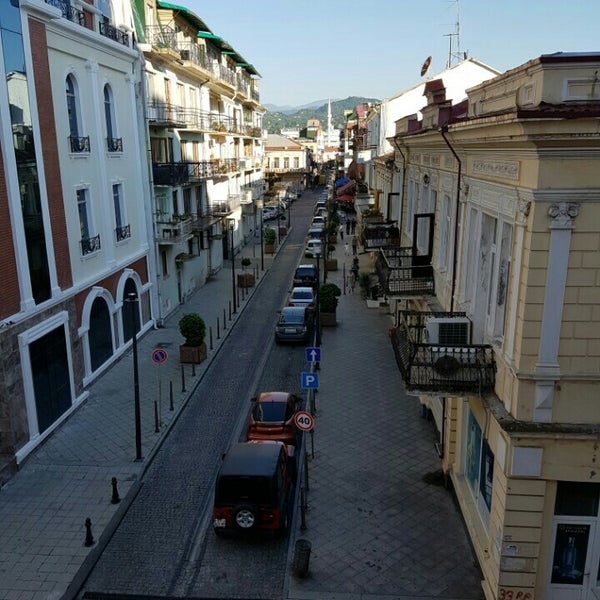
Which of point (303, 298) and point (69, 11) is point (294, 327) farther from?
point (69, 11)

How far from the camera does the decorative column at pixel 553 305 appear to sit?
759 centimetres

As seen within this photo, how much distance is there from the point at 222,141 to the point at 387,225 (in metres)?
19.9

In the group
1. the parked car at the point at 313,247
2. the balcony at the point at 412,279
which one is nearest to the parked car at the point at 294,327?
the balcony at the point at 412,279

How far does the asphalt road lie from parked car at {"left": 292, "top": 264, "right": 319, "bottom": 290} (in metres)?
11.0

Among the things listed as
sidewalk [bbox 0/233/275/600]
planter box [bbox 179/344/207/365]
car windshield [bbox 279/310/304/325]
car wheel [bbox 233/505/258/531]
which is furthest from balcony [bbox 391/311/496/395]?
car windshield [bbox 279/310/304/325]

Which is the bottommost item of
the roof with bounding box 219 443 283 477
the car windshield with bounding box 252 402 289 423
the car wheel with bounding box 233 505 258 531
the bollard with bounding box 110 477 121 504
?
the bollard with bounding box 110 477 121 504

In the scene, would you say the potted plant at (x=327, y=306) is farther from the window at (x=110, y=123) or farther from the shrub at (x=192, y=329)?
the window at (x=110, y=123)

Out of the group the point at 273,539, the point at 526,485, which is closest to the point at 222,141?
the point at 273,539

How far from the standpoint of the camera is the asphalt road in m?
10.3

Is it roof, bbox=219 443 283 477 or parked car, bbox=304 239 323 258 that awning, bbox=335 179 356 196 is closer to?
parked car, bbox=304 239 323 258

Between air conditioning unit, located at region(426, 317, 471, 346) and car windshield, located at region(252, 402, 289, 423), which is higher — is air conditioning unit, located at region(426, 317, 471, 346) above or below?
above

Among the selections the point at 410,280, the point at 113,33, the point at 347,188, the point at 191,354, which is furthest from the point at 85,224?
the point at 347,188

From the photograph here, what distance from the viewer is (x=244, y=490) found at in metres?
11.2

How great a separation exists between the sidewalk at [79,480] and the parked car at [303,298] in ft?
Result: 22.4
